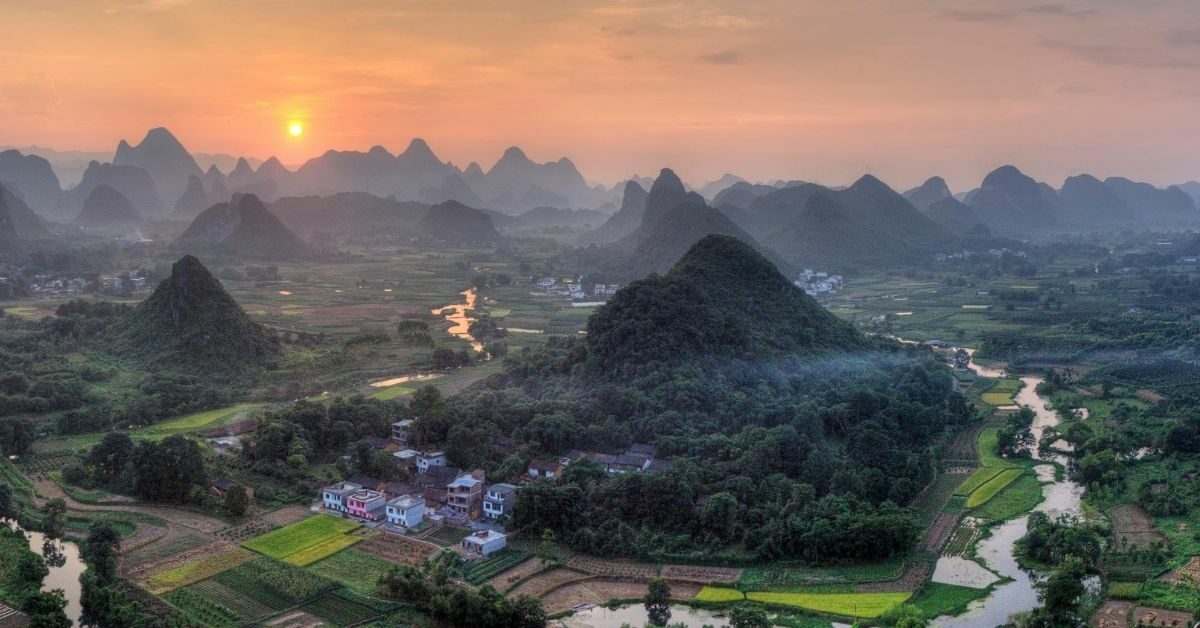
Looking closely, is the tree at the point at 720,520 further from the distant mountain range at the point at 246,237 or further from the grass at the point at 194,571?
the distant mountain range at the point at 246,237

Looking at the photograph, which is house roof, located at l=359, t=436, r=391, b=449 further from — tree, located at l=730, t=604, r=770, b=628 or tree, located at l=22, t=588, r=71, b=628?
tree, located at l=730, t=604, r=770, b=628

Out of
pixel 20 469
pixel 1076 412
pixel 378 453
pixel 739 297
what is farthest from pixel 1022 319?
pixel 20 469

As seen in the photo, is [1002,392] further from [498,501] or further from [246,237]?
[246,237]

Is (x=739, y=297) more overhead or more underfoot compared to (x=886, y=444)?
more overhead

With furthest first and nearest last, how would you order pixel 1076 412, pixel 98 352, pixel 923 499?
1. pixel 98 352
2. pixel 1076 412
3. pixel 923 499

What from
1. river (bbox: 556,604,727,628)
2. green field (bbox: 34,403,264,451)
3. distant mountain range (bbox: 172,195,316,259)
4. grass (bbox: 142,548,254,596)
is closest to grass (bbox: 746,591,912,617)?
river (bbox: 556,604,727,628)

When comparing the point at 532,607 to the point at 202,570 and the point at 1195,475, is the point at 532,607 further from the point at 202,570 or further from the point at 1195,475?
the point at 1195,475

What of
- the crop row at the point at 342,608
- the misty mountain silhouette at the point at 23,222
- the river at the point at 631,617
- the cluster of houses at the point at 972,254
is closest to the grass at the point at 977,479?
the river at the point at 631,617
